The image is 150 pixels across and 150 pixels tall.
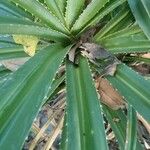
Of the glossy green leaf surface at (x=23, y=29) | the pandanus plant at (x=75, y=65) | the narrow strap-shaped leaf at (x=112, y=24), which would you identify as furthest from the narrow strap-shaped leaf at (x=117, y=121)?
the glossy green leaf surface at (x=23, y=29)

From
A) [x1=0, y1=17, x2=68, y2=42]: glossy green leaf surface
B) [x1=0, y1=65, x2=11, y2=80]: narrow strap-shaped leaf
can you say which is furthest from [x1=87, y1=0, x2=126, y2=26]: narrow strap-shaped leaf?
[x1=0, y1=65, x2=11, y2=80]: narrow strap-shaped leaf

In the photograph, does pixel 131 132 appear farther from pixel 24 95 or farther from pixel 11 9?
pixel 11 9

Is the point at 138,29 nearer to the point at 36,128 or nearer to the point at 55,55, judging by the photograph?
the point at 55,55

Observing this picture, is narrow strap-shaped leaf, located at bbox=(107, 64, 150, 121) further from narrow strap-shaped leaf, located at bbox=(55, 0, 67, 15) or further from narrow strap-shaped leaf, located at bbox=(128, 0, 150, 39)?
narrow strap-shaped leaf, located at bbox=(55, 0, 67, 15)

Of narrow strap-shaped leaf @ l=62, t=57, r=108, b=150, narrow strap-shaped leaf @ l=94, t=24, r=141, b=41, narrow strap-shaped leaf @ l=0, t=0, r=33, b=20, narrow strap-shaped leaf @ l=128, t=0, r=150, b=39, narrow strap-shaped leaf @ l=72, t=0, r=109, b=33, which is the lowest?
narrow strap-shaped leaf @ l=62, t=57, r=108, b=150

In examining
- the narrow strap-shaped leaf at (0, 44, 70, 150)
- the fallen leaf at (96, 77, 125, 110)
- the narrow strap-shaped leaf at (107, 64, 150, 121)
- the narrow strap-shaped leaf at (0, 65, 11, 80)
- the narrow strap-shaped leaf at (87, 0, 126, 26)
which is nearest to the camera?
the narrow strap-shaped leaf at (0, 44, 70, 150)

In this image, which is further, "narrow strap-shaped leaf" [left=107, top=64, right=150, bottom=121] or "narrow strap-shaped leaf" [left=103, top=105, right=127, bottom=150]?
"narrow strap-shaped leaf" [left=103, top=105, right=127, bottom=150]

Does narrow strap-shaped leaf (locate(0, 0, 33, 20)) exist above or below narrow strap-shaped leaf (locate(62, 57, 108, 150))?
above
